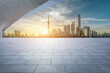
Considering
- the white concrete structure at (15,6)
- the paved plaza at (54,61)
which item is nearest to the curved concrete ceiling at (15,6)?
the white concrete structure at (15,6)

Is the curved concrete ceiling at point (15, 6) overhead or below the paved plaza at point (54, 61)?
overhead

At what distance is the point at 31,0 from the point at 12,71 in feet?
73.1

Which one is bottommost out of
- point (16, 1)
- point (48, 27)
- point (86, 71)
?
point (86, 71)

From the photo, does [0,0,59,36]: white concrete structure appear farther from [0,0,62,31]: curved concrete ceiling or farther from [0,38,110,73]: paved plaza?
[0,38,110,73]: paved plaza

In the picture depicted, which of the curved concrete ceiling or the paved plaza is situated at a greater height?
the curved concrete ceiling

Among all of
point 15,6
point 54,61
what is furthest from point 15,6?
point 54,61

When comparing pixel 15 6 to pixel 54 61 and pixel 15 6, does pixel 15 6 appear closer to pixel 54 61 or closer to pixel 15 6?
pixel 15 6

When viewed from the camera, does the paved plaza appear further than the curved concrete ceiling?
No

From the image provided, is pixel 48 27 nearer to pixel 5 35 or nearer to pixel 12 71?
pixel 5 35

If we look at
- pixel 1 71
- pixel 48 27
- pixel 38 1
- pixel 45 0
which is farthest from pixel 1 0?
pixel 48 27

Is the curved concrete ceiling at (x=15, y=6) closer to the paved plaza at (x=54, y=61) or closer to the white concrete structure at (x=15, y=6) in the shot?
the white concrete structure at (x=15, y=6)

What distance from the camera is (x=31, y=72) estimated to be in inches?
92.3

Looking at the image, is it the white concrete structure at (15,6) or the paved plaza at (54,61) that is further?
the white concrete structure at (15,6)

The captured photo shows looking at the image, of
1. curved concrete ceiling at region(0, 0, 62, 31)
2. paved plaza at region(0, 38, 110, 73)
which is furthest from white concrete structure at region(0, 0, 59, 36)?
paved plaza at region(0, 38, 110, 73)
